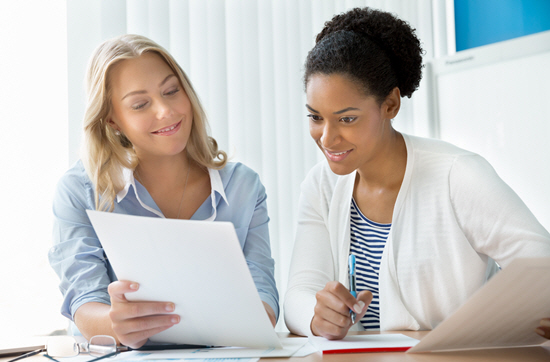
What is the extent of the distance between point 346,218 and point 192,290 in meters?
0.67

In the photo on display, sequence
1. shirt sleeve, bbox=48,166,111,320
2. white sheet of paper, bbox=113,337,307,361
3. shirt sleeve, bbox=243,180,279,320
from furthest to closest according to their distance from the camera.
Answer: shirt sleeve, bbox=243,180,279,320
shirt sleeve, bbox=48,166,111,320
white sheet of paper, bbox=113,337,307,361

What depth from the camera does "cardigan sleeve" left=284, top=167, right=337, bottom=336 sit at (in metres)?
1.20

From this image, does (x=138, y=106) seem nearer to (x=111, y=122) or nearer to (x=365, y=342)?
(x=111, y=122)

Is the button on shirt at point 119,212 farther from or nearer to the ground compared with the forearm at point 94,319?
farther from the ground

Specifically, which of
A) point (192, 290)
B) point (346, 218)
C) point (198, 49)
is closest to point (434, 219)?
point (346, 218)

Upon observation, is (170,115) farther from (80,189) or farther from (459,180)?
(459,180)

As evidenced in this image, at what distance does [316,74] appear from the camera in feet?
4.15

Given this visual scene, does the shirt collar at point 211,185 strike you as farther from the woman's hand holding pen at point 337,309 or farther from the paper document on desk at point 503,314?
A: the paper document on desk at point 503,314

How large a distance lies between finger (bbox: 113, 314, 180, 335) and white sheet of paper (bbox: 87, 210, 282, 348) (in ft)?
0.07

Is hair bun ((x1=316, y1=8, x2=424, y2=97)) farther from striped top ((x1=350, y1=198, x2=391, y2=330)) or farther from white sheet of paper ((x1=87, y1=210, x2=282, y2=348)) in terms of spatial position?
white sheet of paper ((x1=87, y1=210, x2=282, y2=348))

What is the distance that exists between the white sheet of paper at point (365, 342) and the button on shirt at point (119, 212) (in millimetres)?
308

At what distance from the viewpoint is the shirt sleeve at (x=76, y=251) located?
119 cm

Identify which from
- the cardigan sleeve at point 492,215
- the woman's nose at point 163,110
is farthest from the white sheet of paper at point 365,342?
the woman's nose at point 163,110

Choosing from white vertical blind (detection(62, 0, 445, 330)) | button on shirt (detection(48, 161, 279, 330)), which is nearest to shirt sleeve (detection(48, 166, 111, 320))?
button on shirt (detection(48, 161, 279, 330))
